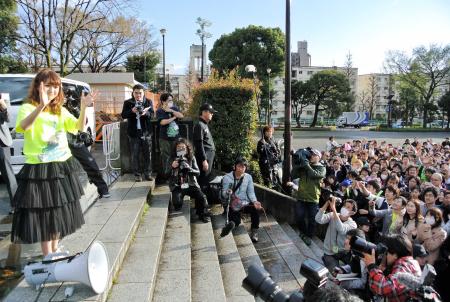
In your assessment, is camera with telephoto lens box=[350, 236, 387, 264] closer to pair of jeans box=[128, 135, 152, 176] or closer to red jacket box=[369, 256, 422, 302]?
red jacket box=[369, 256, 422, 302]

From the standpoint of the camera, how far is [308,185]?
263 inches

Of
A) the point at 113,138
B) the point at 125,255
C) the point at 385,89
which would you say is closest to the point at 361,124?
the point at 385,89

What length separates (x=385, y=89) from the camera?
9025 centimetres

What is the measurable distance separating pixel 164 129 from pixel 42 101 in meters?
4.17

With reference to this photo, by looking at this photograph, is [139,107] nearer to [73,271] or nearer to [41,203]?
[41,203]

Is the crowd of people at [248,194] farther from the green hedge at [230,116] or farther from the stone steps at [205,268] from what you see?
the green hedge at [230,116]

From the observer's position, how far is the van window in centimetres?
718

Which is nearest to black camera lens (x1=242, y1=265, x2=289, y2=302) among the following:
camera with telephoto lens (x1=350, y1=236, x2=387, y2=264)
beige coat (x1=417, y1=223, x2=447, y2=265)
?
camera with telephoto lens (x1=350, y1=236, x2=387, y2=264)

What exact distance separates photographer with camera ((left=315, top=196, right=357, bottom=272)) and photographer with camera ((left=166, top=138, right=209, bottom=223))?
6.30ft

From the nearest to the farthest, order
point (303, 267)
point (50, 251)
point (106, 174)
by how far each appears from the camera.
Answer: point (303, 267), point (50, 251), point (106, 174)

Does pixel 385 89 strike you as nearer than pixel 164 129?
No

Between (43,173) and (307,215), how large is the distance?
5011 millimetres

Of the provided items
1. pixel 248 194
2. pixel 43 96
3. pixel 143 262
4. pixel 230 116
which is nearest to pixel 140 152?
pixel 248 194

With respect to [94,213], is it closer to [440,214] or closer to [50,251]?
[50,251]
